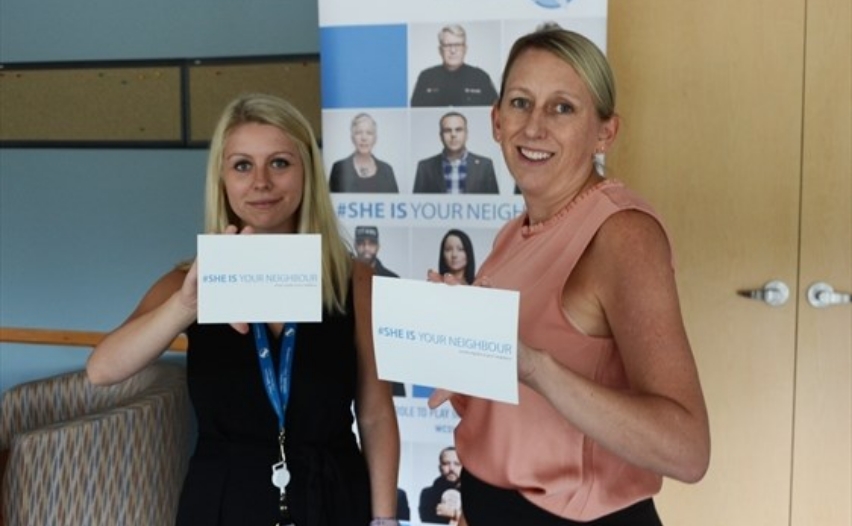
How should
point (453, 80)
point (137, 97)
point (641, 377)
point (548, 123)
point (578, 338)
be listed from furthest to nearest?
point (137, 97) → point (453, 80) → point (548, 123) → point (578, 338) → point (641, 377)

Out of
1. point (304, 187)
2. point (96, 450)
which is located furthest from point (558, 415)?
point (96, 450)

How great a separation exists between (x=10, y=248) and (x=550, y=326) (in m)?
3.59

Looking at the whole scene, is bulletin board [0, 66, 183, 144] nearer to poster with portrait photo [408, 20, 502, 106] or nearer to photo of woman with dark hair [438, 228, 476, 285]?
poster with portrait photo [408, 20, 502, 106]

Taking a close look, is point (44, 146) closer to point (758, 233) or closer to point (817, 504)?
point (758, 233)

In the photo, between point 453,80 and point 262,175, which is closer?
point 262,175

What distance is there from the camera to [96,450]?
10.3 feet

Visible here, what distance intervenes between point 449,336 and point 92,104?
125 inches

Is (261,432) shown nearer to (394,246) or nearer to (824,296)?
(394,246)

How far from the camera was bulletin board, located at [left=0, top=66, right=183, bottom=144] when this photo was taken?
→ 3.88 metres

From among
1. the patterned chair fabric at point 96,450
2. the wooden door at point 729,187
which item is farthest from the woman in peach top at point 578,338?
the patterned chair fabric at point 96,450

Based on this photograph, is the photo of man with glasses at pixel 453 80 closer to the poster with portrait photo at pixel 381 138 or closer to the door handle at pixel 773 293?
the poster with portrait photo at pixel 381 138

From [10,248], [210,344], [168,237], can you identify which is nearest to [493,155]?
[210,344]

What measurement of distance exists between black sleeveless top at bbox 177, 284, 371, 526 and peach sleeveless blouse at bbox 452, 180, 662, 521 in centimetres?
53

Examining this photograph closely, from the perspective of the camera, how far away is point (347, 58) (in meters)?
3.11
